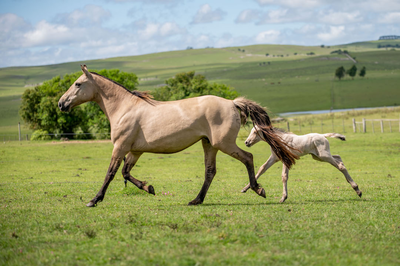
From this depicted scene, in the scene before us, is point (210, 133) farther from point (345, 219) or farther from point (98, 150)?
point (98, 150)

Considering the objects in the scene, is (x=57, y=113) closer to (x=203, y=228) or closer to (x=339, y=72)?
(x=203, y=228)

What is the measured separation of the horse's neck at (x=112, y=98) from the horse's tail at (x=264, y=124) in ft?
8.27

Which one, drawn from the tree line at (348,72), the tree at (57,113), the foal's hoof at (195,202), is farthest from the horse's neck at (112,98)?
the tree line at (348,72)

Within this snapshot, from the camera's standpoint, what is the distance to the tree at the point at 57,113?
51531 millimetres

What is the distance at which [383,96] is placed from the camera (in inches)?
4050

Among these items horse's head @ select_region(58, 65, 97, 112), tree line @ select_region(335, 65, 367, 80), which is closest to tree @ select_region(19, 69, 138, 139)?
horse's head @ select_region(58, 65, 97, 112)

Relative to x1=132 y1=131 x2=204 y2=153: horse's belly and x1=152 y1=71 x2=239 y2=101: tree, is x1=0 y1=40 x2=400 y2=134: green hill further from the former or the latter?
x1=132 y1=131 x2=204 y2=153: horse's belly

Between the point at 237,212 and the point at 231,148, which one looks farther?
the point at 231,148

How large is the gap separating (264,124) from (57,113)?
46753 mm

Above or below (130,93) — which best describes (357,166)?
below

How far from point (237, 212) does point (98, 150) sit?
26.3m

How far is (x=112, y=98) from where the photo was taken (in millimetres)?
9648

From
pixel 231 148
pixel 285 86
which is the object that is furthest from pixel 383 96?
pixel 231 148

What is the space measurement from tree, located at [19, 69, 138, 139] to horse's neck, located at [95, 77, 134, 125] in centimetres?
4109
